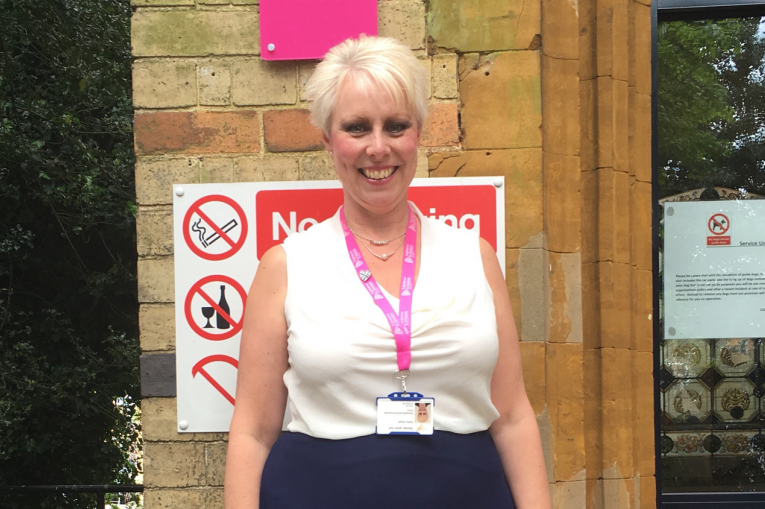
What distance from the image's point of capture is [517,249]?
102 inches

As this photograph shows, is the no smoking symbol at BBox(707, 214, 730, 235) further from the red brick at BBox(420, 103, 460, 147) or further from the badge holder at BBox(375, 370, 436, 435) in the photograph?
the badge holder at BBox(375, 370, 436, 435)

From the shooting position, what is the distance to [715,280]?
3.18m

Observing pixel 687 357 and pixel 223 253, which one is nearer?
pixel 223 253

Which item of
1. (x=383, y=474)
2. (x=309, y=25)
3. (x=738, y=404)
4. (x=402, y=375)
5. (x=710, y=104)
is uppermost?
(x=309, y=25)

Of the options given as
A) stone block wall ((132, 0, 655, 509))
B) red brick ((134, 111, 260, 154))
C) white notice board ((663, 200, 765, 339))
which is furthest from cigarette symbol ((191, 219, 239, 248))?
white notice board ((663, 200, 765, 339))

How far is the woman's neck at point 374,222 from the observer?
2.07m

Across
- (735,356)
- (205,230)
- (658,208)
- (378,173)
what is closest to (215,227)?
(205,230)

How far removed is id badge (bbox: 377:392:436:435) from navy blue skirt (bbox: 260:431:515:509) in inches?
1.1

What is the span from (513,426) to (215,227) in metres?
1.23

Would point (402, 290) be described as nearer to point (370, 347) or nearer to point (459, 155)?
point (370, 347)

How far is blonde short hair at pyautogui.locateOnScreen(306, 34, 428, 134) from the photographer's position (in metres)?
1.92

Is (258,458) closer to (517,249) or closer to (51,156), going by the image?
(517,249)

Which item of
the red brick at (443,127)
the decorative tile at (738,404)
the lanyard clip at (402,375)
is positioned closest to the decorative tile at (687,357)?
the decorative tile at (738,404)

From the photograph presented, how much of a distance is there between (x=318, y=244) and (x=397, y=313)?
304 millimetres
